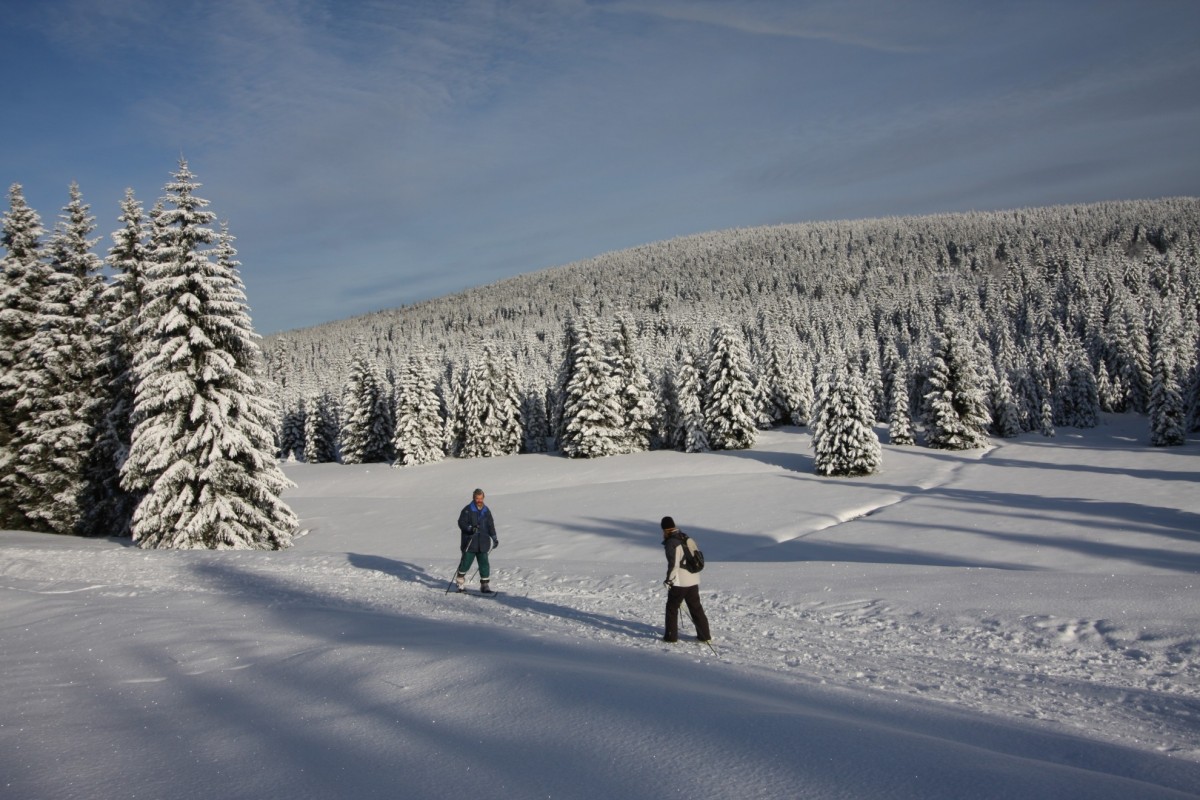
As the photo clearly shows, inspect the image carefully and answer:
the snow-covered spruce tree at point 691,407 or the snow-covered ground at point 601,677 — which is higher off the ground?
the snow-covered spruce tree at point 691,407

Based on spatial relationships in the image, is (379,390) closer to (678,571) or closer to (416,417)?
(416,417)

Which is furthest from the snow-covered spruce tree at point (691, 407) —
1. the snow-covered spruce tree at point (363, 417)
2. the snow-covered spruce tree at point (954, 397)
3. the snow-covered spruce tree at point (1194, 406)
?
the snow-covered spruce tree at point (1194, 406)

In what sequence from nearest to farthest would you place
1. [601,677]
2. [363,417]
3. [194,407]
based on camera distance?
[601,677]
[194,407]
[363,417]

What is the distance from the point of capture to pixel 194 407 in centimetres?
2270

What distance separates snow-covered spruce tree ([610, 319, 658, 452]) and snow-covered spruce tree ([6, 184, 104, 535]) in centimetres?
3718

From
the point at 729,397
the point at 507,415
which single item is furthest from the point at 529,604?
the point at 507,415

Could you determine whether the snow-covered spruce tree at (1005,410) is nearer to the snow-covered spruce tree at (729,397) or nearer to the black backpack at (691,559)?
the snow-covered spruce tree at (729,397)

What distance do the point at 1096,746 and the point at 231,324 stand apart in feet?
82.0

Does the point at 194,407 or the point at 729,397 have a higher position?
the point at 729,397

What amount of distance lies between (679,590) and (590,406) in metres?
45.1

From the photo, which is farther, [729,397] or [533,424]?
[533,424]

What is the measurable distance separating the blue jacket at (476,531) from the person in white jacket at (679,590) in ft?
17.1

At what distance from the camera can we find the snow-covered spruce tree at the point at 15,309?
2572 cm

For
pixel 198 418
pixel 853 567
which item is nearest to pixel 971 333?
pixel 853 567
